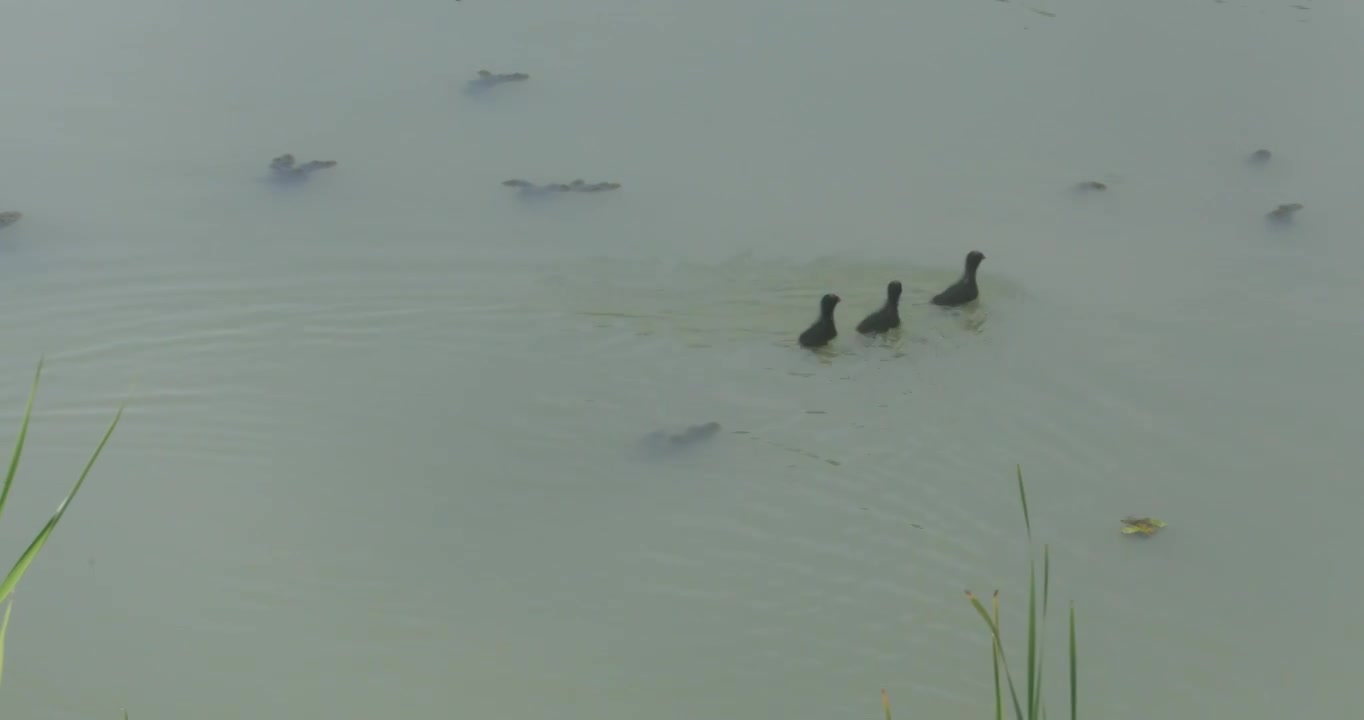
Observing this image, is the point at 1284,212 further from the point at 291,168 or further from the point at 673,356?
the point at 291,168

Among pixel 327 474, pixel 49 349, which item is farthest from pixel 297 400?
pixel 49 349

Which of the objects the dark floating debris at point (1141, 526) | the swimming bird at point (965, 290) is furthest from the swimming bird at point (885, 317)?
the dark floating debris at point (1141, 526)

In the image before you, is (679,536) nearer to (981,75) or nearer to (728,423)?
(728,423)

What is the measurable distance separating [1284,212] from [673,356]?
3.49 meters

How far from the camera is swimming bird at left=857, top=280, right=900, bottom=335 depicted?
7.46 meters

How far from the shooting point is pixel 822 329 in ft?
24.2

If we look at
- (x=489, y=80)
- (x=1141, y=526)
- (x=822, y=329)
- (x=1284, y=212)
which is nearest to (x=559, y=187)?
(x=489, y=80)

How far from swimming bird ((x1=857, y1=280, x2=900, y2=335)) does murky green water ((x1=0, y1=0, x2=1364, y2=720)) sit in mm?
148

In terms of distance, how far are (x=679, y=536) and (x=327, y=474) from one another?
148 centimetres

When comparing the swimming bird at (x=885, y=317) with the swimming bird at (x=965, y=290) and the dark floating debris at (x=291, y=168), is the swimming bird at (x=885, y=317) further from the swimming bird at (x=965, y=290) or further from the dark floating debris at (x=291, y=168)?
the dark floating debris at (x=291, y=168)

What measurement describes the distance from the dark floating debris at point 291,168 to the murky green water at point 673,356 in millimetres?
121

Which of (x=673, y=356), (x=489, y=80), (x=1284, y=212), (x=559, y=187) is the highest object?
(x=1284, y=212)

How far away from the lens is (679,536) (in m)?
6.01

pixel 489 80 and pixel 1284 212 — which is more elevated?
pixel 1284 212
